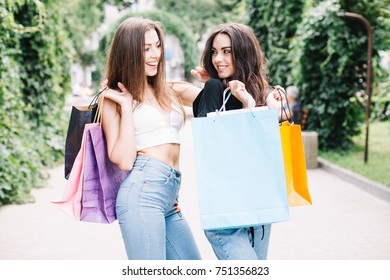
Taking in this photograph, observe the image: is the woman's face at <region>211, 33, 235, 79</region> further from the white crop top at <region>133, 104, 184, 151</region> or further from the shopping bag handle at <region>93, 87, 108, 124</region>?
the shopping bag handle at <region>93, 87, 108, 124</region>

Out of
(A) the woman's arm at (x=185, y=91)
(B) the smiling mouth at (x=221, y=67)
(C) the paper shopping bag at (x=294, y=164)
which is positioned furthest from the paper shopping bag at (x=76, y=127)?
(C) the paper shopping bag at (x=294, y=164)

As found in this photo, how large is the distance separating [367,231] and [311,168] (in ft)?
14.8

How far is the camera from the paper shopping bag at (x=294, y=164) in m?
2.54

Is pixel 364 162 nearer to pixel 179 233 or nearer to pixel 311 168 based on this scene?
pixel 311 168

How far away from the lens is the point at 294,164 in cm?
261

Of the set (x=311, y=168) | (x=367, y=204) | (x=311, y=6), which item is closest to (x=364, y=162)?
(x=311, y=168)

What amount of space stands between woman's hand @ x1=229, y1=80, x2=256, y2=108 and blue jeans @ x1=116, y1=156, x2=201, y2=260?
0.44m

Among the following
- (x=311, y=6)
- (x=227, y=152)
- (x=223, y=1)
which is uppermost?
(x=223, y=1)

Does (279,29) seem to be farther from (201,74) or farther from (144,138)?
(144,138)

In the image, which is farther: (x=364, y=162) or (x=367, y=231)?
(x=364, y=162)

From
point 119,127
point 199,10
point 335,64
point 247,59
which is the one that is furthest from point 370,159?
point 199,10

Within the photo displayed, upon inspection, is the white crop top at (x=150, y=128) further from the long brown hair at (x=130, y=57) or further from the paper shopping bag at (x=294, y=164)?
the paper shopping bag at (x=294, y=164)

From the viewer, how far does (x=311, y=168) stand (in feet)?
34.0

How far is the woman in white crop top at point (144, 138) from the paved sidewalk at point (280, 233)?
8.15ft
